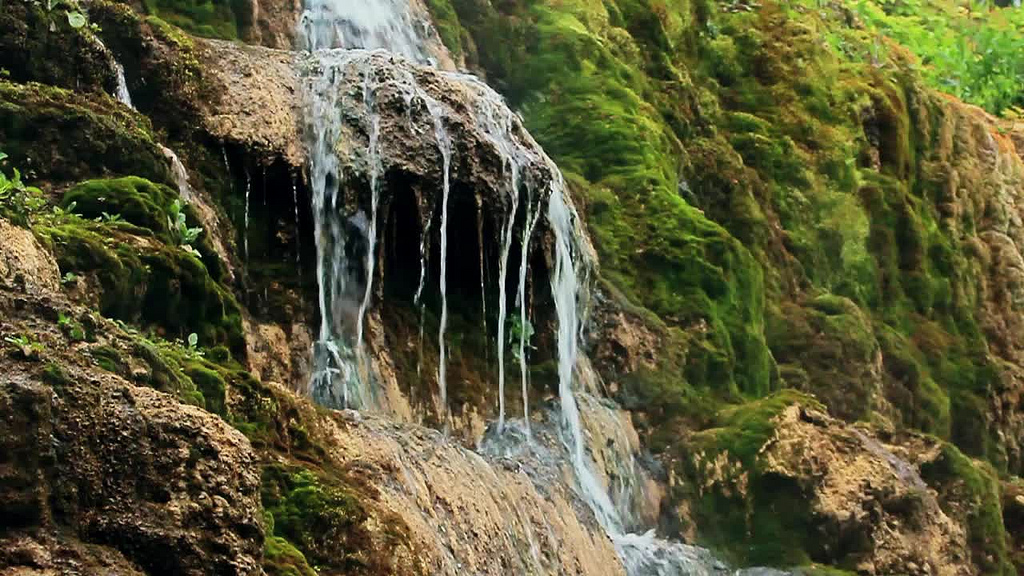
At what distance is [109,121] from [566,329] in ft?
17.9

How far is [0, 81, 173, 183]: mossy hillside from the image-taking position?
350 inches

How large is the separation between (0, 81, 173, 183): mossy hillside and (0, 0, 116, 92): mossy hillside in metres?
0.30

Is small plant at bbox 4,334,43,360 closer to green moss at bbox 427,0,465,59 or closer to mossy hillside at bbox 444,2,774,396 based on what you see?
mossy hillside at bbox 444,2,774,396

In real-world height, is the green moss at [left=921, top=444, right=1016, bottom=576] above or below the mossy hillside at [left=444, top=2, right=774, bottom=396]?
below

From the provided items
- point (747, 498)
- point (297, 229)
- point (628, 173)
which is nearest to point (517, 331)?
point (297, 229)

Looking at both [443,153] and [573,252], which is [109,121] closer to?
[443,153]

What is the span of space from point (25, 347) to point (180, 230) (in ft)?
12.2

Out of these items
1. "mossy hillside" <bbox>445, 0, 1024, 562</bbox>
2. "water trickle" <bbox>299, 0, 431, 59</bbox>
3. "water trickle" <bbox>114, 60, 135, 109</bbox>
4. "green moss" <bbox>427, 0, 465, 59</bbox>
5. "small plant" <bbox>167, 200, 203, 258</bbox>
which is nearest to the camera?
"small plant" <bbox>167, 200, 203, 258</bbox>

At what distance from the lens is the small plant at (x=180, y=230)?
8711mm

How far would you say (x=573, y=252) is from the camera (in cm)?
1420

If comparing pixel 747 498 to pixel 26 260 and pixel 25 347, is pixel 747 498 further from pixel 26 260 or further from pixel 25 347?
pixel 25 347

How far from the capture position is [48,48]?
9.70m

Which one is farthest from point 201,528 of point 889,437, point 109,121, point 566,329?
point 889,437

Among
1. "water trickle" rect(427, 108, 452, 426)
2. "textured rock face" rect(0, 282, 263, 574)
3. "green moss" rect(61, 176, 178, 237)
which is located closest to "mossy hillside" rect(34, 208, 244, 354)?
"green moss" rect(61, 176, 178, 237)
